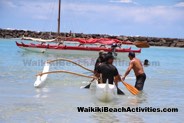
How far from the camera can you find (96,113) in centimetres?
1016

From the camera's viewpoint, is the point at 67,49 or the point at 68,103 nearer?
the point at 68,103

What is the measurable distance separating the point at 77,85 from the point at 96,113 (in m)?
5.89

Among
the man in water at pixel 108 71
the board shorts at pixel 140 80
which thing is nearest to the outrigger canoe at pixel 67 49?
the board shorts at pixel 140 80

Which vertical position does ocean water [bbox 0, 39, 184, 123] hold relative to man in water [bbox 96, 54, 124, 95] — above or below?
below

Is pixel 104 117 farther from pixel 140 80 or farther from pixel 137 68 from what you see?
pixel 140 80

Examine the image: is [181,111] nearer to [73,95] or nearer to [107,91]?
[107,91]

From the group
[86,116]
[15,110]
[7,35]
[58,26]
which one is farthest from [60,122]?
[7,35]

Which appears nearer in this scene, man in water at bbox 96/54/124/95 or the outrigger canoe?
man in water at bbox 96/54/124/95

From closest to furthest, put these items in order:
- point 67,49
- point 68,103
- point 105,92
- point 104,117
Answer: point 104,117 < point 105,92 < point 68,103 < point 67,49

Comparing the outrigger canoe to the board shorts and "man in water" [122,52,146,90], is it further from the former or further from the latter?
"man in water" [122,52,146,90]

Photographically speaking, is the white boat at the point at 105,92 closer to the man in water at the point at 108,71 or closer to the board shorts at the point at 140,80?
the man in water at the point at 108,71

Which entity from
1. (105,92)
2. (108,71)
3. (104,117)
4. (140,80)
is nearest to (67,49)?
(140,80)

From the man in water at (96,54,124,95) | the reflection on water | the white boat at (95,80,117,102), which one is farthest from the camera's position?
the man in water at (96,54,124,95)

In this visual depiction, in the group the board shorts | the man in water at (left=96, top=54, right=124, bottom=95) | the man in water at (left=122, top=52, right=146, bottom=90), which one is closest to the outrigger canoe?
the board shorts
